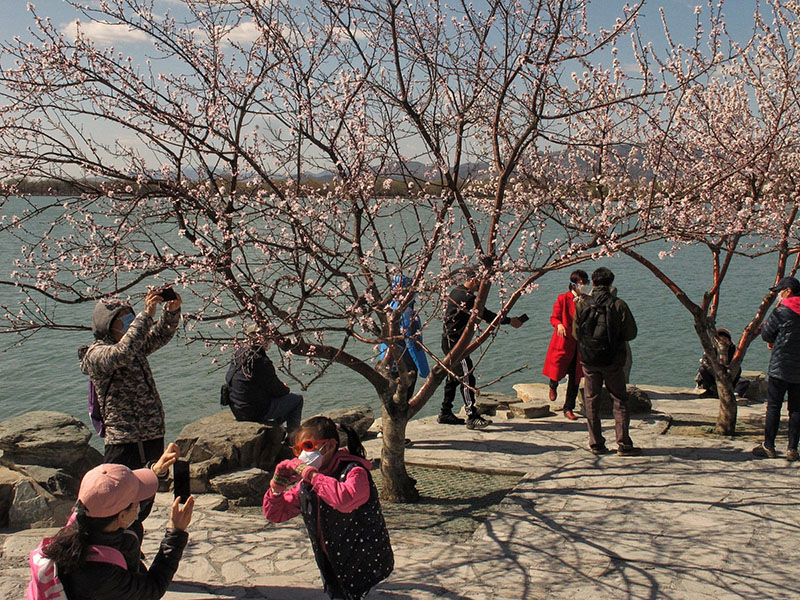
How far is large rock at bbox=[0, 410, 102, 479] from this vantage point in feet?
26.3

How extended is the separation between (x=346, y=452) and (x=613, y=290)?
461cm

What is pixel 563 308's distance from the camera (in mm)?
9922

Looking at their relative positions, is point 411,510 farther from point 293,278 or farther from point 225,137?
point 225,137

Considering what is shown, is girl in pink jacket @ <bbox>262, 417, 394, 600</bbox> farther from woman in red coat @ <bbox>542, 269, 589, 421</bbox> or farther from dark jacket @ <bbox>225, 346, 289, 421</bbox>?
woman in red coat @ <bbox>542, 269, 589, 421</bbox>

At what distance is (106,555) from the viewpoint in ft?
10.3

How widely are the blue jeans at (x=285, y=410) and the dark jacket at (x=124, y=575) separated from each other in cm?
498

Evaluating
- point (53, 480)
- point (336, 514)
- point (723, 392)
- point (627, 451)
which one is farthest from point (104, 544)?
point (723, 392)

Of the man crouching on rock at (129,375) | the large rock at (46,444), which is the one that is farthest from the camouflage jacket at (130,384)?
the large rock at (46,444)

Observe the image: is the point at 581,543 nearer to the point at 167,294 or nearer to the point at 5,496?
the point at 167,294

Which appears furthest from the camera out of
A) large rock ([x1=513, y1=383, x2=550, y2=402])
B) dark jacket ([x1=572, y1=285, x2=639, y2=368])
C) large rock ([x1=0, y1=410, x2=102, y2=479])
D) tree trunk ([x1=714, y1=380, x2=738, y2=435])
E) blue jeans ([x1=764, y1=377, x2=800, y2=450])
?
large rock ([x1=513, y1=383, x2=550, y2=402])

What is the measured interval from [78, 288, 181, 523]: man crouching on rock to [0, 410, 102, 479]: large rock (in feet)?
10.3

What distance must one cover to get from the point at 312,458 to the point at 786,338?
5.19 metres

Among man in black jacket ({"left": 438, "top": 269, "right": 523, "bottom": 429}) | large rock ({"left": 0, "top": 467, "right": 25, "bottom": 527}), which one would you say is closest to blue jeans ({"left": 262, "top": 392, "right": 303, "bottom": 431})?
man in black jacket ({"left": 438, "top": 269, "right": 523, "bottom": 429})

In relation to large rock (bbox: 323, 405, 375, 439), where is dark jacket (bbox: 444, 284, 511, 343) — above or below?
above
